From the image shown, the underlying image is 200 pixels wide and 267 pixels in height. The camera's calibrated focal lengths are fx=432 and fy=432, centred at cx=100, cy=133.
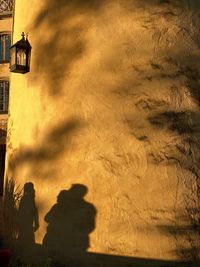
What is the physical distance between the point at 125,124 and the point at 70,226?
1.35 metres

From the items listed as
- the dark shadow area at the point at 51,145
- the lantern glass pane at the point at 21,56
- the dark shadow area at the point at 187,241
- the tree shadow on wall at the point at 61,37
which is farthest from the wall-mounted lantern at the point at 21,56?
the dark shadow area at the point at 187,241

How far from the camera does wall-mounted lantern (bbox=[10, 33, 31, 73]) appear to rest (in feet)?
20.0

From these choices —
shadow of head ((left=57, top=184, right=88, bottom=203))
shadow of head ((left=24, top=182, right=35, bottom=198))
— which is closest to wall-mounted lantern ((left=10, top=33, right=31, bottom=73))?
shadow of head ((left=24, top=182, right=35, bottom=198))

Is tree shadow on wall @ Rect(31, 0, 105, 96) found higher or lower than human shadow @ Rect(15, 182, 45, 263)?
higher

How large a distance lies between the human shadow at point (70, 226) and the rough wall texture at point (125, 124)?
0.03m

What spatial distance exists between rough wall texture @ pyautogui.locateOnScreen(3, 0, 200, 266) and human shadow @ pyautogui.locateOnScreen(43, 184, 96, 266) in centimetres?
3

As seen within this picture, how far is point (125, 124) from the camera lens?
4.82 m

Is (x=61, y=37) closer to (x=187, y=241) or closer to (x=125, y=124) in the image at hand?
(x=125, y=124)

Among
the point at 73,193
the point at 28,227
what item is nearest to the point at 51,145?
the point at 73,193

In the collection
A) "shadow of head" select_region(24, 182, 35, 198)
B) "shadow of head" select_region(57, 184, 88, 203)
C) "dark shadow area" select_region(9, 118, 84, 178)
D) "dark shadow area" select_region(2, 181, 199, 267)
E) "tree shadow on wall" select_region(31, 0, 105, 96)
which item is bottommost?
"dark shadow area" select_region(2, 181, 199, 267)

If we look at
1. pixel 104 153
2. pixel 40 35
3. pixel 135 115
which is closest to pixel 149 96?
pixel 135 115

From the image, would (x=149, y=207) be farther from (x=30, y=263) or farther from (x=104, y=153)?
(x=30, y=263)

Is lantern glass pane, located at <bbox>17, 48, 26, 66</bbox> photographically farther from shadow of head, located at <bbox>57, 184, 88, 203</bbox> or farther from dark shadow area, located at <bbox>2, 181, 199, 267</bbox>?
shadow of head, located at <bbox>57, 184, 88, 203</bbox>

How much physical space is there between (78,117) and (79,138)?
10.2 inches
